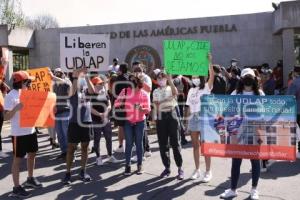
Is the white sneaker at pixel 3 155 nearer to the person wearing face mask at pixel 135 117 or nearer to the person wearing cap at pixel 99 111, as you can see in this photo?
the person wearing cap at pixel 99 111

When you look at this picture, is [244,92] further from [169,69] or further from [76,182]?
[76,182]

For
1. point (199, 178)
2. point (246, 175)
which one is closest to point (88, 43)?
point (199, 178)

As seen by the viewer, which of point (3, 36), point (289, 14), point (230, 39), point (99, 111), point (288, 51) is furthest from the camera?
point (3, 36)

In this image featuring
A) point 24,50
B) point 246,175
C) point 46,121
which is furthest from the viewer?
point 24,50

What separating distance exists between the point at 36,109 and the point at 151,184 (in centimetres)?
222

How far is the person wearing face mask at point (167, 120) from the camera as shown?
7539 millimetres

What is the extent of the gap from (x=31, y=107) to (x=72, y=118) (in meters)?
0.77

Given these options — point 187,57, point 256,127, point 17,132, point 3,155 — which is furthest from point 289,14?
point 17,132

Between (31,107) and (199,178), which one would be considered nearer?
(31,107)

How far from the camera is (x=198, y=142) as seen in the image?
744cm

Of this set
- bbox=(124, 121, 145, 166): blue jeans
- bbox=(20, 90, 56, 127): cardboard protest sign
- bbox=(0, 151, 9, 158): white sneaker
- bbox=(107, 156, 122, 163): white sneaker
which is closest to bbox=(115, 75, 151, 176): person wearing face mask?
bbox=(124, 121, 145, 166): blue jeans

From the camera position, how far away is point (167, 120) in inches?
297

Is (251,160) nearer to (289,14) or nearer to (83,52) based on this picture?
(83,52)

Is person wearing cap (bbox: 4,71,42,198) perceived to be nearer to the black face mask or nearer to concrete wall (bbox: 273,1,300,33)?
the black face mask
